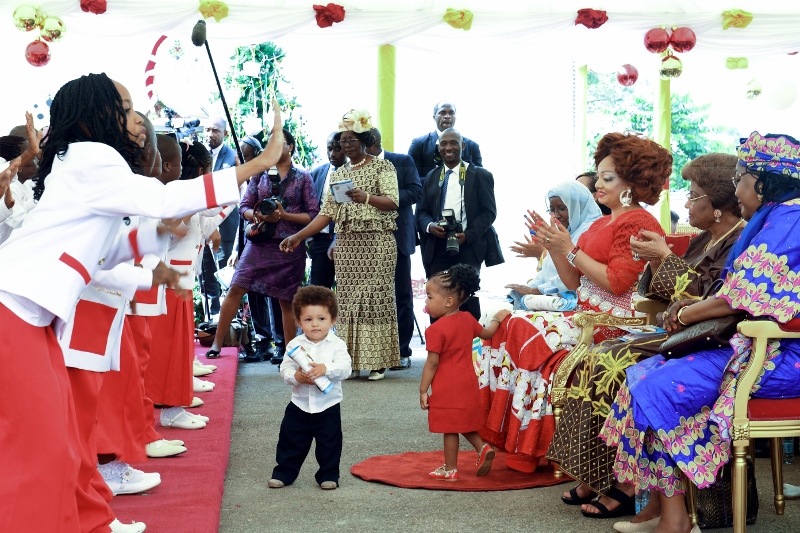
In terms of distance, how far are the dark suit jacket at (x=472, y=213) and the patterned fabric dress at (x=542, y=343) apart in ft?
8.65

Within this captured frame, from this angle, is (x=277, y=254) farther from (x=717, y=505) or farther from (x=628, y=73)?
(x=628, y=73)

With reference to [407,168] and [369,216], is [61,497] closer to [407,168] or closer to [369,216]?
[369,216]

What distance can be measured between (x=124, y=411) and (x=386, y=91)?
639cm

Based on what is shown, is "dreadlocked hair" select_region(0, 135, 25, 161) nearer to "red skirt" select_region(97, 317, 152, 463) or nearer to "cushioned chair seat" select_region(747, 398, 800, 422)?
"red skirt" select_region(97, 317, 152, 463)

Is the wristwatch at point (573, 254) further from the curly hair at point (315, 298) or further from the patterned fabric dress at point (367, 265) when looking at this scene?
the patterned fabric dress at point (367, 265)

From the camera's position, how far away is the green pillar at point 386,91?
962cm

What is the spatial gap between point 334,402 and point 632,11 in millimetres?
7095

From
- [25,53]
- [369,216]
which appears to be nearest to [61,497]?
[369,216]

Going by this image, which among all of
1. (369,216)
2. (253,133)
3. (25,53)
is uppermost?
(25,53)

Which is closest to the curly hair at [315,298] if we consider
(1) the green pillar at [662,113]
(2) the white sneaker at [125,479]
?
(2) the white sneaker at [125,479]

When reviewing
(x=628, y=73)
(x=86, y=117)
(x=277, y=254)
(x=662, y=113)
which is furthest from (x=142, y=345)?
(x=662, y=113)

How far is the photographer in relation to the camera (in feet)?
24.5

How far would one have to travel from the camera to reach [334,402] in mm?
4199

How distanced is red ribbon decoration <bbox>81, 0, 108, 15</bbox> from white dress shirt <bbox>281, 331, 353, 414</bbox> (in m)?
5.75
